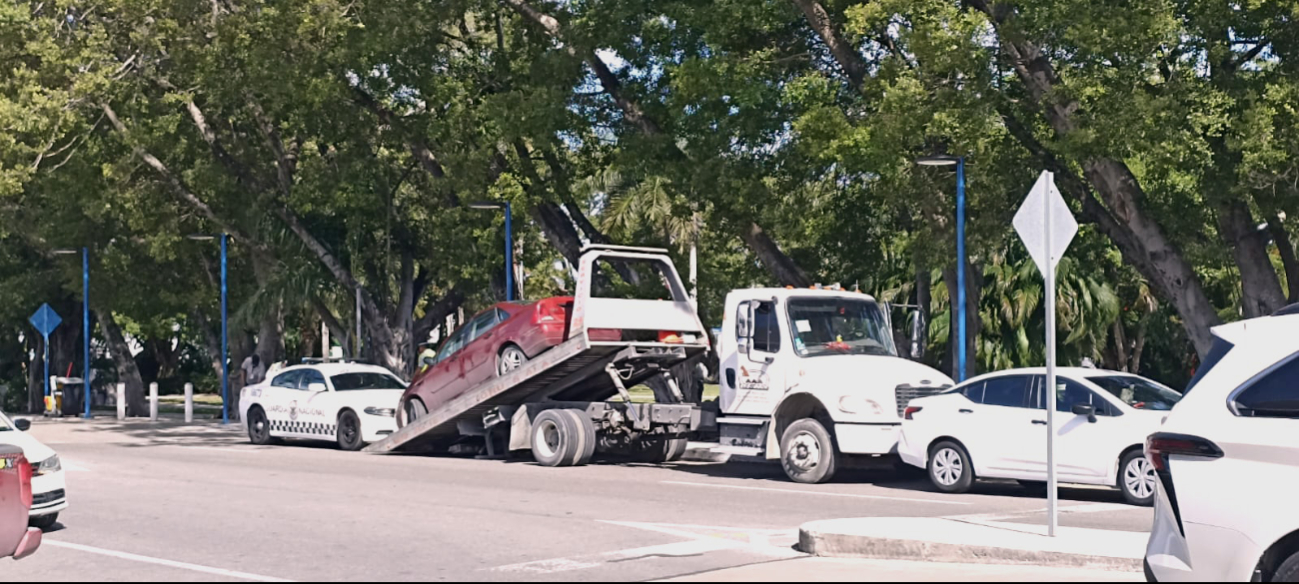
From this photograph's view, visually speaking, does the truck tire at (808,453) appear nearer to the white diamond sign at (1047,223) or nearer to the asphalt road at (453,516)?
the asphalt road at (453,516)

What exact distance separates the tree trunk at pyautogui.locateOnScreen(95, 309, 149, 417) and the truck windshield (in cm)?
3267

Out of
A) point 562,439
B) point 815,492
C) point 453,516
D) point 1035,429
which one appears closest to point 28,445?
point 453,516

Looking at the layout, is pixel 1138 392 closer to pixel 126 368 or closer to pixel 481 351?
pixel 481 351

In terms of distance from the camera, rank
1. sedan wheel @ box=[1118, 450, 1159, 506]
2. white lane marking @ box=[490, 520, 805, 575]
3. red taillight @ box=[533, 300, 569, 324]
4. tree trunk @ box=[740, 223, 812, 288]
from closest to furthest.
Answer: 1. white lane marking @ box=[490, 520, 805, 575]
2. sedan wheel @ box=[1118, 450, 1159, 506]
3. red taillight @ box=[533, 300, 569, 324]
4. tree trunk @ box=[740, 223, 812, 288]

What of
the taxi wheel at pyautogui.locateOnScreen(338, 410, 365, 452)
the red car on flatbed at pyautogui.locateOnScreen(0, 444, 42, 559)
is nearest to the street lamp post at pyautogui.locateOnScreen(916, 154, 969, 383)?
the taxi wheel at pyautogui.locateOnScreen(338, 410, 365, 452)

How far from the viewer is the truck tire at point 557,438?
2119 cm

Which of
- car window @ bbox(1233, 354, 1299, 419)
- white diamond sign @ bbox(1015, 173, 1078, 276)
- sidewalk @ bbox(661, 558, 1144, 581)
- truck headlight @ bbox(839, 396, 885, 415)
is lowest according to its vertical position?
sidewalk @ bbox(661, 558, 1144, 581)

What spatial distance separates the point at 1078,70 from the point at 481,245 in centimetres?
1685

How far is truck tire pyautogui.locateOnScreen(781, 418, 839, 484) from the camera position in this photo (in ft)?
60.8

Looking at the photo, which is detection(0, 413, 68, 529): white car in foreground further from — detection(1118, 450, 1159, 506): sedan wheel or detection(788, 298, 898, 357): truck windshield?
detection(1118, 450, 1159, 506): sedan wheel

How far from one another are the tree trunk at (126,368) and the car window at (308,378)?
21.1m

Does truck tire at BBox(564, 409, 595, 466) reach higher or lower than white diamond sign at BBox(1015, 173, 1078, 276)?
lower

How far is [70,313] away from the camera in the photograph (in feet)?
169

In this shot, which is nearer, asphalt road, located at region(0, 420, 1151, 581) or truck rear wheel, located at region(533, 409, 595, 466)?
asphalt road, located at region(0, 420, 1151, 581)
